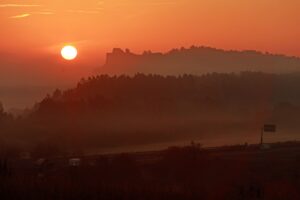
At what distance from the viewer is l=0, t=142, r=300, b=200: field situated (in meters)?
14.5

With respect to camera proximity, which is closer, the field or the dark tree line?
the field

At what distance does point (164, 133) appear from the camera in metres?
95.4

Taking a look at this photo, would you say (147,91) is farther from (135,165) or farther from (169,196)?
(169,196)

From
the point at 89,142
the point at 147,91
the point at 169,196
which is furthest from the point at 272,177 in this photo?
the point at 147,91

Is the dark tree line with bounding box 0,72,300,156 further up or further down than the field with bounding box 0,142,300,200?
further up

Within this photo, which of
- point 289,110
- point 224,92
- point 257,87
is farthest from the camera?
point 257,87

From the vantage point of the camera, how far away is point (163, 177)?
30844 millimetres

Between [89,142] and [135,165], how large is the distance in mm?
45805

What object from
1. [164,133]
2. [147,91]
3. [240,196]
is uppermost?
[147,91]

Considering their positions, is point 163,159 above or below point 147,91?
below

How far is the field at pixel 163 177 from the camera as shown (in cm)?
1451

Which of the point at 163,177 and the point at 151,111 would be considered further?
the point at 151,111

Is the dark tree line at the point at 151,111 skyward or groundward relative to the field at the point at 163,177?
skyward

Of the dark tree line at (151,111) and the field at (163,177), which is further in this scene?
the dark tree line at (151,111)
